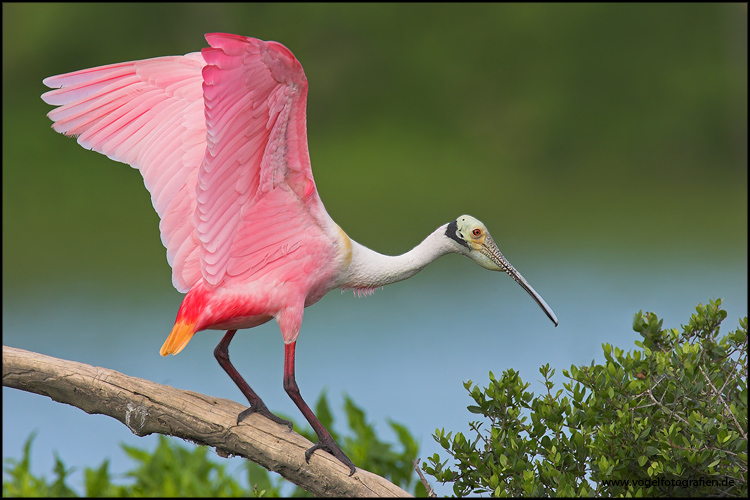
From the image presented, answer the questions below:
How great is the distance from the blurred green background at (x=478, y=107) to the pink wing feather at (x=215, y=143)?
12.8ft

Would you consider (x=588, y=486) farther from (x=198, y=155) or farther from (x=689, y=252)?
(x=689, y=252)

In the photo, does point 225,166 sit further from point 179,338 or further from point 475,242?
point 475,242

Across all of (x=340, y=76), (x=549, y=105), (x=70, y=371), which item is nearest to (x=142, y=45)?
(x=340, y=76)

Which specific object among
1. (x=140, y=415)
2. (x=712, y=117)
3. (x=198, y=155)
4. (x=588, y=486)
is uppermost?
(x=712, y=117)

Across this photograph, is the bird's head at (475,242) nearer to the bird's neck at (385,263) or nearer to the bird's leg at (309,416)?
the bird's neck at (385,263)

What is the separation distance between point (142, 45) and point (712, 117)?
4.90m

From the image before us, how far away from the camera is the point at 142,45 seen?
23.9ft

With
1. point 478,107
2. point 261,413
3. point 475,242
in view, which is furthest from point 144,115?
point 478,107

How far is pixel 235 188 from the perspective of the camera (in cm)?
246

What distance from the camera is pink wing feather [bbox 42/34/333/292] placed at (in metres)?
2.27

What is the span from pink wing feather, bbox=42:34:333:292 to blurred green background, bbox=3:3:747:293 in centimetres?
389

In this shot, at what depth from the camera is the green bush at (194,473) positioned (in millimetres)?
3539

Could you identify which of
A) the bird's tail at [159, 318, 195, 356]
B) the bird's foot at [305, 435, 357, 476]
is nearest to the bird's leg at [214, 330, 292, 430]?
the bird's foot at [305, 435, 357, 476]

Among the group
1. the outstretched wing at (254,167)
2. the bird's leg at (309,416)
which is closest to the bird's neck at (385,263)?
the outstretched wing at (254,167)
